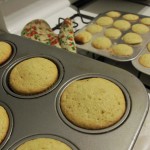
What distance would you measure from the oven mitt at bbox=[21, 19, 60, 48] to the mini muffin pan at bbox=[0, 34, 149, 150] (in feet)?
0.61

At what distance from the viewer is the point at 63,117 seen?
0.53 metres

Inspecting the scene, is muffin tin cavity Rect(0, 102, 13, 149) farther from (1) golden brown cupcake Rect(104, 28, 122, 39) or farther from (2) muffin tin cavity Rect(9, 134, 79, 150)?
(1) golden brown cupcake Rect(104, 28, 122, 39)

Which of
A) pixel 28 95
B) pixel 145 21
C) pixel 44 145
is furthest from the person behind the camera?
pixel 145 21

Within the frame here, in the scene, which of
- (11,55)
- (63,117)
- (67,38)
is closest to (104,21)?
(67,38)

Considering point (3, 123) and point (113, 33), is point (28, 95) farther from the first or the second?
point (113, 33)

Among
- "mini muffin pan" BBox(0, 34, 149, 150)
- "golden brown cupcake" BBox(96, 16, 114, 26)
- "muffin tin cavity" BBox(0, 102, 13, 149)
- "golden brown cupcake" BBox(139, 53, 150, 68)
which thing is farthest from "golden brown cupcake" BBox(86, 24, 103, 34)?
"muffin tin cavity" BBox(0, 102, 13, 149)

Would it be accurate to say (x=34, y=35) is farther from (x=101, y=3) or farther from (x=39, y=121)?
(x=101, y=3)

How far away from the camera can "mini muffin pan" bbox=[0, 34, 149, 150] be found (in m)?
0.47

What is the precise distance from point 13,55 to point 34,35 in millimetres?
189

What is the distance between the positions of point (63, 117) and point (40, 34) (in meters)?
0.43

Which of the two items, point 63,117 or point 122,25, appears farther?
point 122,25

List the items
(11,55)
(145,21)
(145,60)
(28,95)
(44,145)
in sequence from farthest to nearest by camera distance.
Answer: (145,21) → (145,60) → (11,55) → (28,95) → (44,145)

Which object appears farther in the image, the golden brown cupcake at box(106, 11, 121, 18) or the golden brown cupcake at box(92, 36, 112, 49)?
the golden brown cupcake at box(106, 11, 121, 18)

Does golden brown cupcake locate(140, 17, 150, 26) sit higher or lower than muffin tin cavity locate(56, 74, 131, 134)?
lower
